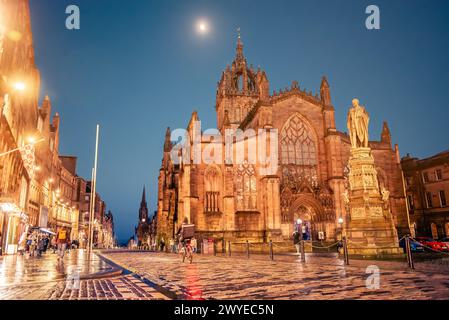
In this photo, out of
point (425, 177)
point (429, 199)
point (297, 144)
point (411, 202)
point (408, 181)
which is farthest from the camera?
point (408, 181)

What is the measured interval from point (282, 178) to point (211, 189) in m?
7.78

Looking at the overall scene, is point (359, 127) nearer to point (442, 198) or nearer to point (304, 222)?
point (304, 222)

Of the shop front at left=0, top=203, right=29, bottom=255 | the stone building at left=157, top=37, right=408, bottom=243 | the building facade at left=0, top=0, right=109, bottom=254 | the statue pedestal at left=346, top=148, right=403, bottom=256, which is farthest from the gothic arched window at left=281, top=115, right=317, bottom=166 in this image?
the shop front at left=0, top=203, right=29, bottom=255

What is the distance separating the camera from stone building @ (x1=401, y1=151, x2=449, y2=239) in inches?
1731

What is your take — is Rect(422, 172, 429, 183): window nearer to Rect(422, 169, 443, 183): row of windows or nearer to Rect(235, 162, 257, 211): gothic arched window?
Rect(422, 169, 443, 183): row of windows

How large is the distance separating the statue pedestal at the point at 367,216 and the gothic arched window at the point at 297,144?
20.3 meters

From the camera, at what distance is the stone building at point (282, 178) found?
33906 mm

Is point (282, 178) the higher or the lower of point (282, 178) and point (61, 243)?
the higher

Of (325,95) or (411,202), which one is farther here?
(411,202)

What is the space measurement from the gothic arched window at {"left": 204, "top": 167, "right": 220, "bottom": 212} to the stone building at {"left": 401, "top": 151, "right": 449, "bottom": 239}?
2687 cm

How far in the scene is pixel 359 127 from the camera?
17328 millimetres

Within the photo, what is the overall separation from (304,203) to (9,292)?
103 ft

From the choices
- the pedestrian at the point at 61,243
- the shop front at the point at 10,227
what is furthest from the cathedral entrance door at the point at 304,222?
the shop front at the point at 10,227

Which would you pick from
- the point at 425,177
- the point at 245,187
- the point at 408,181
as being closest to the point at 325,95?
the point at 245,187
